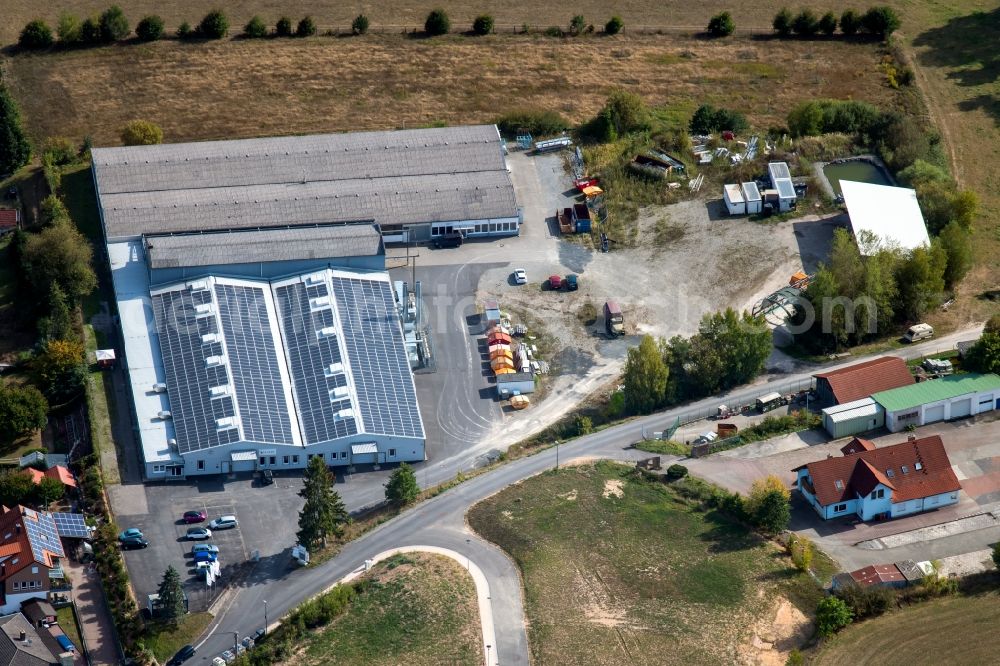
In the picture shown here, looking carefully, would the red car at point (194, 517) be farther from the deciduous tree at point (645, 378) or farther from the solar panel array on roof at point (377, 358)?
the deciduous tree at point (645, 378)

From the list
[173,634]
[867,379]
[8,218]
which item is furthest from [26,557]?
[867,379]

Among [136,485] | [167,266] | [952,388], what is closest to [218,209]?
[167,266]

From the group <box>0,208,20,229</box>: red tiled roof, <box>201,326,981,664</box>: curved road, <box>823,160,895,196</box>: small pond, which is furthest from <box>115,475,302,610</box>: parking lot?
<box>823,160,895,196</box>: small pond

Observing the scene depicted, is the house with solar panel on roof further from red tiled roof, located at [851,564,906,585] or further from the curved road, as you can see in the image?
red tiled roof, located at [851,564,906,585]

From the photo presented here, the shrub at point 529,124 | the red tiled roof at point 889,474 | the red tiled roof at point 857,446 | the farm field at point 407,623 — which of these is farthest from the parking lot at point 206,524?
the shrub at point 529,124

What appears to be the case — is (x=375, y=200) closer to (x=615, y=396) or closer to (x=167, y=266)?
(x=167, y=266)

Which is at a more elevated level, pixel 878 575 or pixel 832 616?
pixel 878 575

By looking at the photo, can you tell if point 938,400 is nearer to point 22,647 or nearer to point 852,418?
point 852,418

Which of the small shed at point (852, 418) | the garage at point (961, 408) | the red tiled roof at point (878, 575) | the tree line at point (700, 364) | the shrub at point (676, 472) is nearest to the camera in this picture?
the red tiled roof at point (878, 575)
